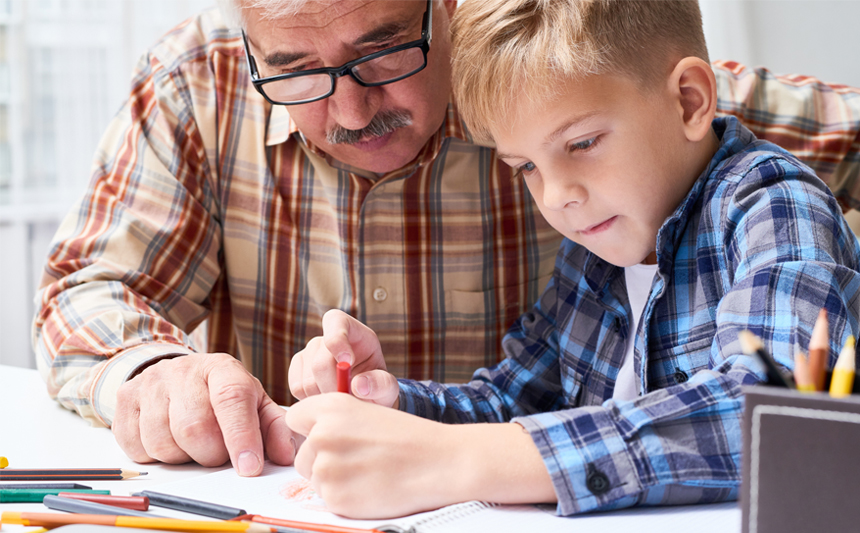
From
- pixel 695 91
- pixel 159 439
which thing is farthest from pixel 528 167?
pixel 159 439

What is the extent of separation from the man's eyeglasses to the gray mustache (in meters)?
0.07

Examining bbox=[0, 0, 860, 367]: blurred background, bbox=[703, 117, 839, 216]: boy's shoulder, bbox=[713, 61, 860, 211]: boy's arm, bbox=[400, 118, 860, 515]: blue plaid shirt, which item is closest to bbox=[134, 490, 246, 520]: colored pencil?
bbox=[400, 118, 860, 515]: blue plaid shirt

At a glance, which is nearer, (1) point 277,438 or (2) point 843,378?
(2) point 843,378

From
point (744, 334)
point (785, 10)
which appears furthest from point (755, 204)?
point (785, 10)

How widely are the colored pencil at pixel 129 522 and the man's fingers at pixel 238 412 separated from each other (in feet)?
0.64

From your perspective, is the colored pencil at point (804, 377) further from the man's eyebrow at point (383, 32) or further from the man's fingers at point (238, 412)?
the man's eyebrow at point (383, 32)

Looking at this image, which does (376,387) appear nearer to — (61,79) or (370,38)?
(370,38)

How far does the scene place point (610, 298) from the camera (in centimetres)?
103

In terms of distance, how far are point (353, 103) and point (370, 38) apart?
0.10 metres

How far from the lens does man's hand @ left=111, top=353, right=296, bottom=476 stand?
0.78 metres

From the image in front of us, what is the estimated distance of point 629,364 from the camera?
38.6 inches

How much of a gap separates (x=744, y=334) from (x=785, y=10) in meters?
2.40

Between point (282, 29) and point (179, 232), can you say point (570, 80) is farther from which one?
point (179, 232)

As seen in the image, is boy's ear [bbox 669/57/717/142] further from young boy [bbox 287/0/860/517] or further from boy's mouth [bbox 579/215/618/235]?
boy's mouth [bbox 579/215/618/235]
